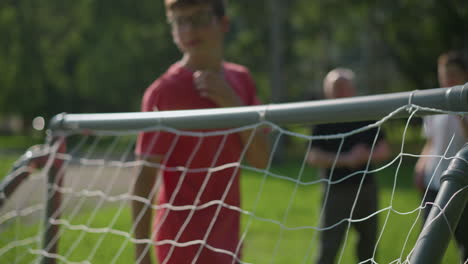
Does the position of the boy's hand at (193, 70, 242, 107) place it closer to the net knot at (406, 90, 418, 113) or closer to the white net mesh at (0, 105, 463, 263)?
the white net mesh at (0, 105, 463, 263)

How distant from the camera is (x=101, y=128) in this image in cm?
228

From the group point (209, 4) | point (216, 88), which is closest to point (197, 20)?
point (209, 4)

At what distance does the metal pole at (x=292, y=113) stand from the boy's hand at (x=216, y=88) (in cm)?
11

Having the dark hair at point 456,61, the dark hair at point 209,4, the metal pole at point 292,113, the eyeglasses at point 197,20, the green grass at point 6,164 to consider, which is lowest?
the green grass at point 6,164

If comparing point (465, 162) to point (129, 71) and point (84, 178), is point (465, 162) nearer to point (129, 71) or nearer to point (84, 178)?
point (84, 178)

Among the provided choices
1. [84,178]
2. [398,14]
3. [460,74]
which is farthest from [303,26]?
[460,74]

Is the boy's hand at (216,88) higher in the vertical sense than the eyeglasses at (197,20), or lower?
lower

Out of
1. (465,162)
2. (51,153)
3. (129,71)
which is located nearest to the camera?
(465,162)

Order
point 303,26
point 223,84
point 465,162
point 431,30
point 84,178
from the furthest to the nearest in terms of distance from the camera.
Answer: point 303,26 → point 431,30 → point 84,178 → point 223,84 → point 465,162

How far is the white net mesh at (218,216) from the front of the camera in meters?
2.04

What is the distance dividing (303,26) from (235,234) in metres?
17.1

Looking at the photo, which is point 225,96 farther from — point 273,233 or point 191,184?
point 273,233

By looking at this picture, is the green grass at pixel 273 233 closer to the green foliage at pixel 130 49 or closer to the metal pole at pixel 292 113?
the metal pole at pixel 292 113

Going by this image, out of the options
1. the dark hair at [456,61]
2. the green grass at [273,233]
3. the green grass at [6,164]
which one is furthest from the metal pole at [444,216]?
the green grass at [6,164]
